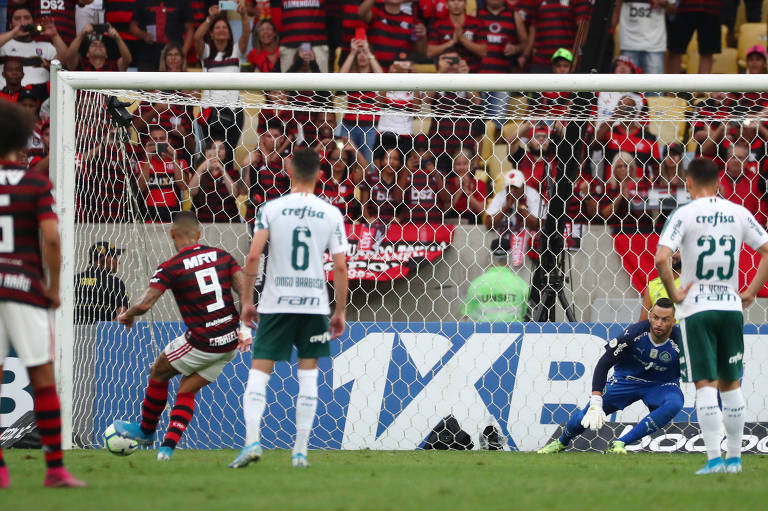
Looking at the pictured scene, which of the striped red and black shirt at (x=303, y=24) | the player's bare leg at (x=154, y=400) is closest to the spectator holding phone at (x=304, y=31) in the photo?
the striped red and black shirt at (x=303, y=24)

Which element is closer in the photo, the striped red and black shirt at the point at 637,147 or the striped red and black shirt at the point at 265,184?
the striped red and black shirt at the point at 265,184

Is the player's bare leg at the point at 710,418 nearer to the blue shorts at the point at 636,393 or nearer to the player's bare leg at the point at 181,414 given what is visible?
the blue shorts at the point at 636,393

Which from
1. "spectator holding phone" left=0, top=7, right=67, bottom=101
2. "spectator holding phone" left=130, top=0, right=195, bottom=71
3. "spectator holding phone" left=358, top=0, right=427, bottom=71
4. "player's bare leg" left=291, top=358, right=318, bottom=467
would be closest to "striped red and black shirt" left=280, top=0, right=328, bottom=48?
"spectator holding phone" left=358, top=0, right=427, bottom=71

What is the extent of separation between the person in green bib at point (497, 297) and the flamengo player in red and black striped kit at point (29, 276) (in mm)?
5331

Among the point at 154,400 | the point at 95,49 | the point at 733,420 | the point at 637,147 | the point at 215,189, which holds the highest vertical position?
the point at 95,49

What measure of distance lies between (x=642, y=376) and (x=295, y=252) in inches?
152

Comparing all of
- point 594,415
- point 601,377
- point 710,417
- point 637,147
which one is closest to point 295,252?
point 710,417

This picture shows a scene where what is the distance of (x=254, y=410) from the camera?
20.4 ft

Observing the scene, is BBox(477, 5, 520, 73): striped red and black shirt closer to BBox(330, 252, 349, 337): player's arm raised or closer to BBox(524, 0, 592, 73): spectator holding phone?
BBox(524, 0, 592, 73): spectator holding phone

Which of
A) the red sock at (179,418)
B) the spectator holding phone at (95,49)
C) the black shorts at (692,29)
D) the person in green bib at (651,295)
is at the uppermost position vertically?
the black shorts at (692,29)

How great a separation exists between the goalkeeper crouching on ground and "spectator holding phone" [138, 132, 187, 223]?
426cm

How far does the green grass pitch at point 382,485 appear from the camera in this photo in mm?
4793

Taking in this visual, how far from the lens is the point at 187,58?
46.0 ft

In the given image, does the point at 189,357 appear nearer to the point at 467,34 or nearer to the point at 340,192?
the point at 340,192
